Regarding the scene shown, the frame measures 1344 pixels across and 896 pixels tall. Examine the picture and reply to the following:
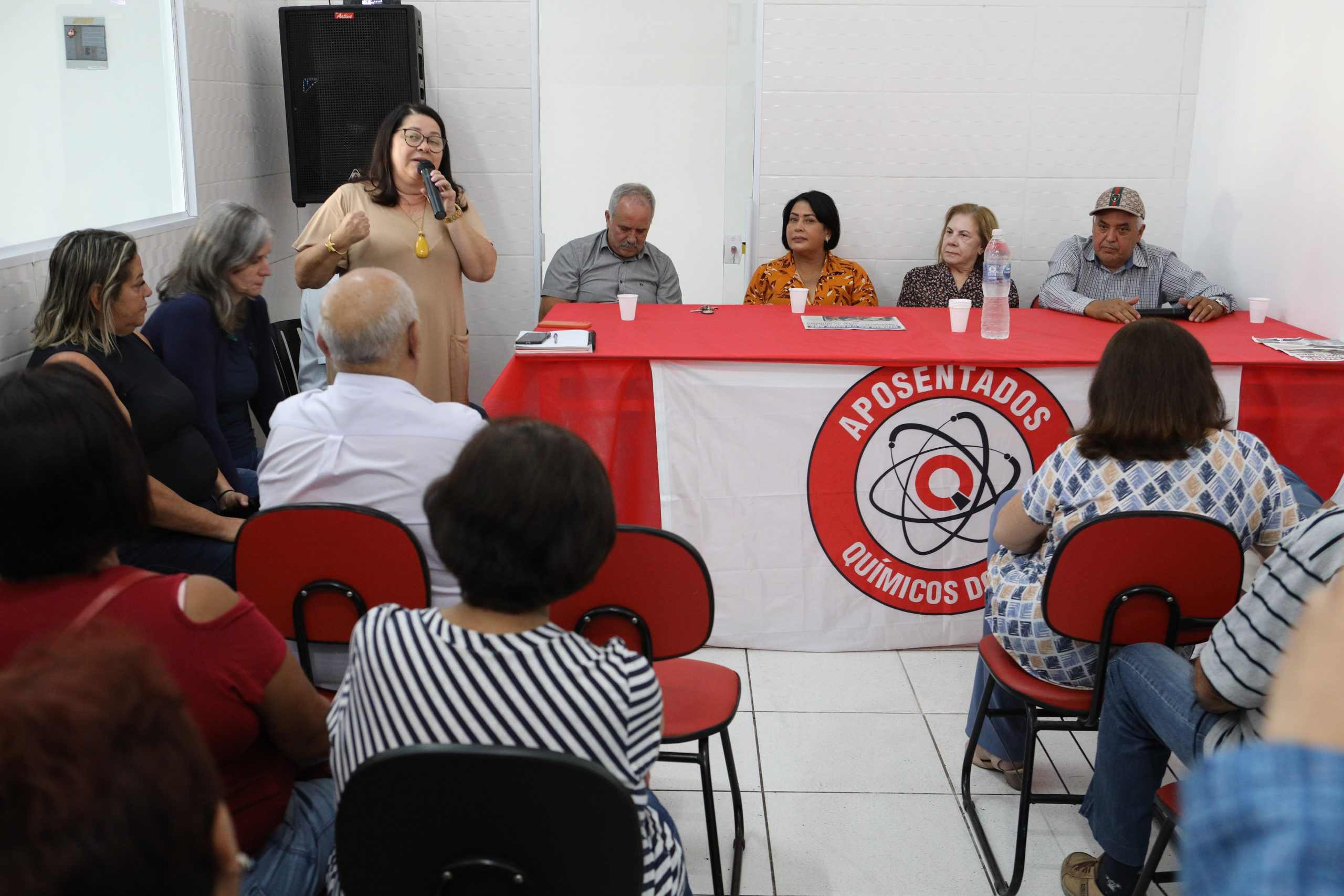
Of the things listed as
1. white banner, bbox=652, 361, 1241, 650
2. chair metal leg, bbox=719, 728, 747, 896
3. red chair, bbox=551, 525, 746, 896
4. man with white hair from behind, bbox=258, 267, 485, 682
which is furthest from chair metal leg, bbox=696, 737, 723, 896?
white banner, bbox=652, 361, 1241, 650

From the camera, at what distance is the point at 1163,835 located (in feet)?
5.96

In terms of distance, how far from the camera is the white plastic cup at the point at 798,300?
12.1 ft

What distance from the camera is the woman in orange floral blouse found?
438 centimetres

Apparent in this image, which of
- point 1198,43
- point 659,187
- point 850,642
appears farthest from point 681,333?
point 1198,43

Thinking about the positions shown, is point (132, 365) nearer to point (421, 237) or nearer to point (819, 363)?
point (421, 237)

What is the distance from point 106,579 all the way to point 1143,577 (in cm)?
171

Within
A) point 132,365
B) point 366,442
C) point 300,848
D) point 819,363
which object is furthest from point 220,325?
point 300,848

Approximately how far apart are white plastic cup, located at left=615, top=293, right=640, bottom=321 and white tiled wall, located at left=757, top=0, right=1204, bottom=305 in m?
1.52

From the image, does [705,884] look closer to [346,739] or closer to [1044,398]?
[346,739]

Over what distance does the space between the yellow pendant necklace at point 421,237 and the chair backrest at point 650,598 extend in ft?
6.78

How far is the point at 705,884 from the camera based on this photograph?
216 cm

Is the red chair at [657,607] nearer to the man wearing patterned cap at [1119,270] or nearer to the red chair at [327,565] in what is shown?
the red chair at [327,565]

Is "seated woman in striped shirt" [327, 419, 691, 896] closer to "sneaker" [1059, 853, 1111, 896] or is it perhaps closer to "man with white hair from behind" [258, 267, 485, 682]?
"man with white hair from behind" [258, 267, 485, 682]

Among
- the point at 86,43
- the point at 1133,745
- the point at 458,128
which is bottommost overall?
the point at 1133,745
